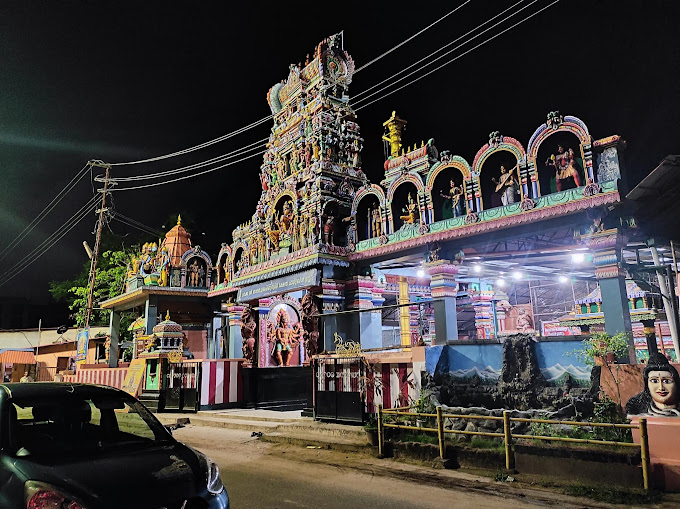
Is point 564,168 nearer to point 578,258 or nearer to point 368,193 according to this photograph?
point 578,258

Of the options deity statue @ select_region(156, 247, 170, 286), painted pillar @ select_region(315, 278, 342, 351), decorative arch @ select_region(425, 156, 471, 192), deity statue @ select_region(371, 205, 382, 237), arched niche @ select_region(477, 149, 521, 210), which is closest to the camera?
arched niche @ select_region(477, 149, 521, 210)

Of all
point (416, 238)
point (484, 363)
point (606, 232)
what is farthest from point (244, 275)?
point (606, 232)

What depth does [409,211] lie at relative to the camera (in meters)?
15.1

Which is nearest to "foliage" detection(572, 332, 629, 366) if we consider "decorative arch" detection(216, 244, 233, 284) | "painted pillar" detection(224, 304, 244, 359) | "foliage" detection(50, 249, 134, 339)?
"painted pillar" detection(224, 304, 244, 359)

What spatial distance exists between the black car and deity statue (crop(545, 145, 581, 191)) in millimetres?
9978

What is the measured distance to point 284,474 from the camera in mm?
7613

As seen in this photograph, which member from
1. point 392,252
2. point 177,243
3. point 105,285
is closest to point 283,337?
point 392,252

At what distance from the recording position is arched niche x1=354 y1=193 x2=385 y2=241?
1595 centimetres

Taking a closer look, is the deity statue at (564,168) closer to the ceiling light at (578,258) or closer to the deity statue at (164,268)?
the ceiling light at (578,258)

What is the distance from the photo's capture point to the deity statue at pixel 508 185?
1223 centimetres

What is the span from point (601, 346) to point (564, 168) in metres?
4.71

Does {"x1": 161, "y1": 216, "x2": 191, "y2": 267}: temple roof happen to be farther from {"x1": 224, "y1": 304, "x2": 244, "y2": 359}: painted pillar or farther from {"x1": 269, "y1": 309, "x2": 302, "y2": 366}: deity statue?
{"x1": 269, "y1": 309, "x2": 302, "y2": 366}: deity statue

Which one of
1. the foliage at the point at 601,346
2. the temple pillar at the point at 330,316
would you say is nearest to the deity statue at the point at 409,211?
the temple pillar at the point at 330,316

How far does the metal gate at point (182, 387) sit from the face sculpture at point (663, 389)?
12744 mm
